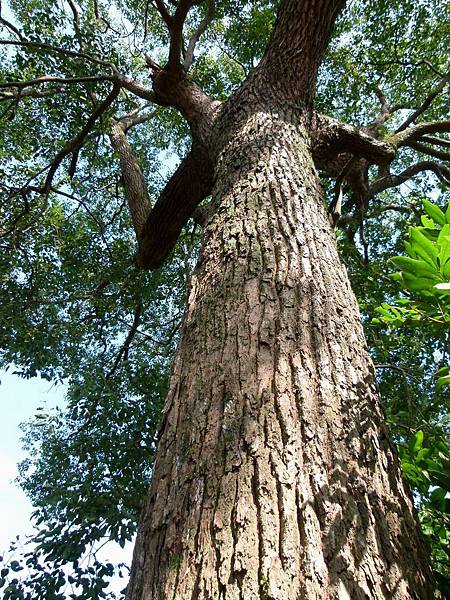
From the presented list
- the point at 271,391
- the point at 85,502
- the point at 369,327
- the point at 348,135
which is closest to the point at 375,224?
the point at 369,327

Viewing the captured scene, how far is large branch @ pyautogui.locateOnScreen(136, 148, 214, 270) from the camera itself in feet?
13.5

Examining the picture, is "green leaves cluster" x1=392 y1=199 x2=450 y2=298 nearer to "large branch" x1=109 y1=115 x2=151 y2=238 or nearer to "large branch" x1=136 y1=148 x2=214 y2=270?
"large branch" x1=136 y1=148 x2=214 y2=270

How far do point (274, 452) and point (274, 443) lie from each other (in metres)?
0.03

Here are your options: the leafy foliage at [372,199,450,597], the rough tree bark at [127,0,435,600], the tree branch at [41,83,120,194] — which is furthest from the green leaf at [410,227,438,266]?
the tree branch at [41,83,120,194]

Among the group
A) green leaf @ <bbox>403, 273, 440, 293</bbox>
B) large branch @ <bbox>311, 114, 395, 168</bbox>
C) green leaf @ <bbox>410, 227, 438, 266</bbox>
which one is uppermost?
large branch @ <bbox>311, 114, 395, 168</bbox>

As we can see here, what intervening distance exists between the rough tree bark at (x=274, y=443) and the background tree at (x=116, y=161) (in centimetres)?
169

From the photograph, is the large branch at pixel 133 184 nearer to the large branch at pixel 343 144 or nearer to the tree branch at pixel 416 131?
the large branch at pixel 343 144

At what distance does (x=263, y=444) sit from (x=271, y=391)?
0.17 meters

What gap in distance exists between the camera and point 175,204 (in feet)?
14.6

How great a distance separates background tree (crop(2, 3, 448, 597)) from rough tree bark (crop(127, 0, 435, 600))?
5.54ft

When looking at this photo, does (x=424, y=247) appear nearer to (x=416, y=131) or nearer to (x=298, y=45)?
(x=298, y=45)

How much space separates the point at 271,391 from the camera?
128 cm

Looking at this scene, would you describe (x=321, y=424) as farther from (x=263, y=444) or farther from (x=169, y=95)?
(x=169, y=95)

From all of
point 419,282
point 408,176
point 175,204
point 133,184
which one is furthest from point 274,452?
point 408,176
